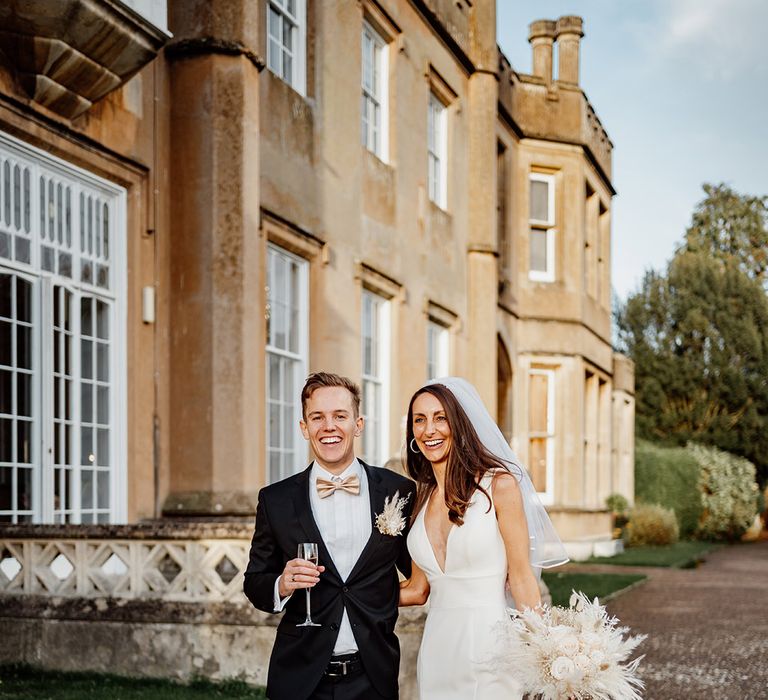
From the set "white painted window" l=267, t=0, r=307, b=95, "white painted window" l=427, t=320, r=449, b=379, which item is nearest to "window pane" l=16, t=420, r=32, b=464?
"white painted window" l=267, t=0, r=307, b=95

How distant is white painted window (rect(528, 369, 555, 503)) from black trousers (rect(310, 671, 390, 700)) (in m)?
18.3

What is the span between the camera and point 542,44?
74.9 feet

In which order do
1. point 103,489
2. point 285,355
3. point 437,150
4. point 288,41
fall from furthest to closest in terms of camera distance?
1. point 437,150
2. point 288,41
3. point 285,355
4. point 103,489

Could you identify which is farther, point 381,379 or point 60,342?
point 381,379

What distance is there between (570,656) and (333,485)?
3.20 ft

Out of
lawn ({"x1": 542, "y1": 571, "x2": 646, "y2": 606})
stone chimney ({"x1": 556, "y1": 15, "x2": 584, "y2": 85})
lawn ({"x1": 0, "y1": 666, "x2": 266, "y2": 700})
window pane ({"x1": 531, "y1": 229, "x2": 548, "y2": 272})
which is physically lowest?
lawn ({"x1": 542, "y1": 571, "x2": 646, "y2": 606})

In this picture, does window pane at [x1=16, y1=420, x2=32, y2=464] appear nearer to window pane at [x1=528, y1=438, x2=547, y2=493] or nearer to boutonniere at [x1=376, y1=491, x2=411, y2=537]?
boutonniere at [x1=376, y1=491, x2=411, y2=537]

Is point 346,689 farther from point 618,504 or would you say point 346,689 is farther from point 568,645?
point 618,504

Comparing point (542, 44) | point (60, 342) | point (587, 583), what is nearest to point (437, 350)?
point (587, 583)

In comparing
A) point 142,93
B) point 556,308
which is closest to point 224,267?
point 142,93

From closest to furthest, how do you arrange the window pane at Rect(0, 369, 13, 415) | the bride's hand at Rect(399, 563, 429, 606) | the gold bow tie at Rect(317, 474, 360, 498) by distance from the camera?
A: the gold bow tie at Rect(317, 474, 360, 498)
the bride's hand at Rect(399, 563, 429, 606)
the window pane at Rect(0, 369, 13, 415)

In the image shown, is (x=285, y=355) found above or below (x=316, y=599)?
above

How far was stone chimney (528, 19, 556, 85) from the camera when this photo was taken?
74.3ft

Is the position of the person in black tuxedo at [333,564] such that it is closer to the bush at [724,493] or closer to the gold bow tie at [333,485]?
the gold bow tie at [333,485]
